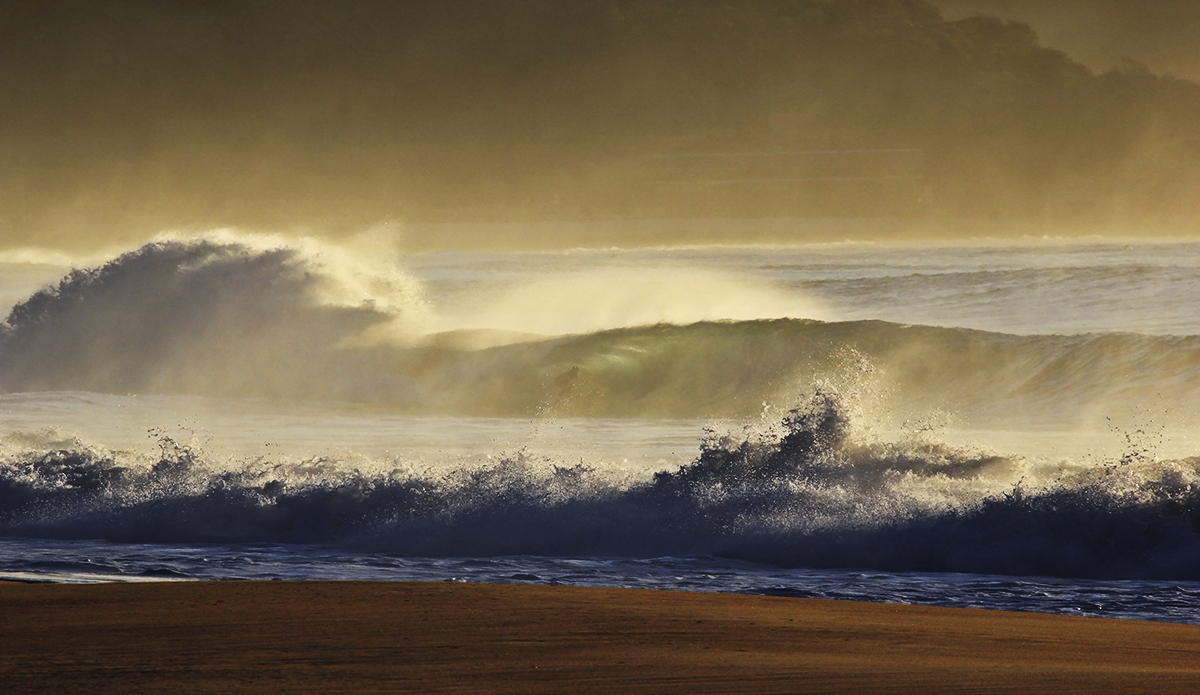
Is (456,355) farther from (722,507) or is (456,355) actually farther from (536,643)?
(536,643)

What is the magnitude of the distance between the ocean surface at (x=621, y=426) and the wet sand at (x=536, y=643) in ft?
5.45

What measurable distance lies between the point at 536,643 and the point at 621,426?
530 inches

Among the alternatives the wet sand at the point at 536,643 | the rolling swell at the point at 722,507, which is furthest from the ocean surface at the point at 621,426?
the wet sand at the point at 536,643

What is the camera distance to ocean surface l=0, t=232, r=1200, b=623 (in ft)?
35.9

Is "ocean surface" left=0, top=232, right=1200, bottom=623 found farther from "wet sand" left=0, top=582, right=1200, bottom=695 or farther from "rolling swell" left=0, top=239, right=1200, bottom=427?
"wet sand" left=0, top=582, right=1200, bottom=695

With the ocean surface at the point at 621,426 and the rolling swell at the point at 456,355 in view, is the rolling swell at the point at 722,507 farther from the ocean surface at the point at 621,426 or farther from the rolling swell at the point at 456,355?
the rolling swell at the point at 456,355

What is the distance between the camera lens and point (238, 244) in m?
28.1

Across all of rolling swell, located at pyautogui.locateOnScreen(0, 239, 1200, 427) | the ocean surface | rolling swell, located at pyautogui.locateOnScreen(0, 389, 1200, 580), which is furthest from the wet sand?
rolling swell, located at pyautogui.locateOnScreen(0, 239, 1200, 427)

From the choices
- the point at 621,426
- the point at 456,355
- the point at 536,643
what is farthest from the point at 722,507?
the point at 456,355

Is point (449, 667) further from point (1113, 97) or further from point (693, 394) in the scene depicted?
point (1113, 97)

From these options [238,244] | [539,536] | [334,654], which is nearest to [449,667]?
[334,654]

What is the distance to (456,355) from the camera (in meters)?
26.3

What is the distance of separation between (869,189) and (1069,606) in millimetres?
65555

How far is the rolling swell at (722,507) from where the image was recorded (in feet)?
36.1
